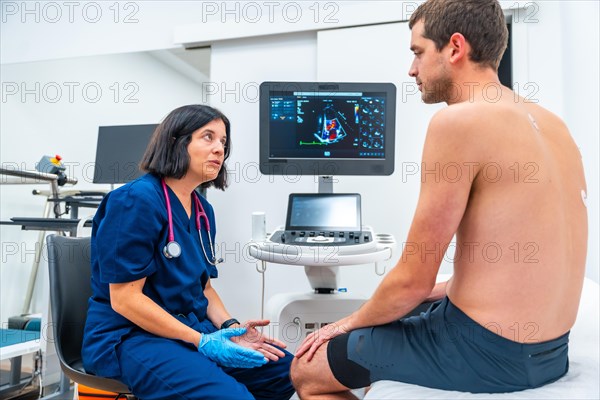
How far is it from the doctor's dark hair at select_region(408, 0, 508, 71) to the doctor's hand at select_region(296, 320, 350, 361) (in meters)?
0.67

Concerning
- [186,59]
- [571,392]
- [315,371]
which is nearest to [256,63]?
[186,59]

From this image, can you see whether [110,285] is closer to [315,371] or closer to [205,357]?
[205,357]

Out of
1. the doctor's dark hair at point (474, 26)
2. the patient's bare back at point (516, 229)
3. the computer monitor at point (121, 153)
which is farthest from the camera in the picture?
the computer monitor at point (121, 153)

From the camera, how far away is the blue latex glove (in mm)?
1162

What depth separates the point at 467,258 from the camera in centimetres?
91

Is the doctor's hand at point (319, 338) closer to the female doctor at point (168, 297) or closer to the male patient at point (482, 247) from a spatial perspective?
the male patient at point (482, 247)

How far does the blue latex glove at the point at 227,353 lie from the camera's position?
3.81ft

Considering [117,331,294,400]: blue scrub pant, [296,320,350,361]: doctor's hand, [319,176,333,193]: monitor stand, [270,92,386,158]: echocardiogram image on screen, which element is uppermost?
[270,92,386,158]: echocardiogram image on screen

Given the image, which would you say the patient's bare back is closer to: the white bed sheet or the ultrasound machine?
the white bed sheet

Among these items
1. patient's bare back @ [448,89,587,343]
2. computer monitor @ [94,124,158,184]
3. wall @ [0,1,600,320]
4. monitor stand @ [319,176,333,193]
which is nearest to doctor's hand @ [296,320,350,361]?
patient's bare back @ [448,89,587,343]

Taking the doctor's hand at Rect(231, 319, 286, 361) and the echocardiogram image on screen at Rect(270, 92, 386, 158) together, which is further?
the echocardiogram image on screen at Rect(270, 92, 386, 158)

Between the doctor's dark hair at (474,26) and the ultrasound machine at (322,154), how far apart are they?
80 centimetres

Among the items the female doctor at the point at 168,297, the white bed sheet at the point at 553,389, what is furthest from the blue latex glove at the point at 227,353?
the white bed sheet at the point at 553,389

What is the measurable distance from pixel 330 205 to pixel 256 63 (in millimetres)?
1154
